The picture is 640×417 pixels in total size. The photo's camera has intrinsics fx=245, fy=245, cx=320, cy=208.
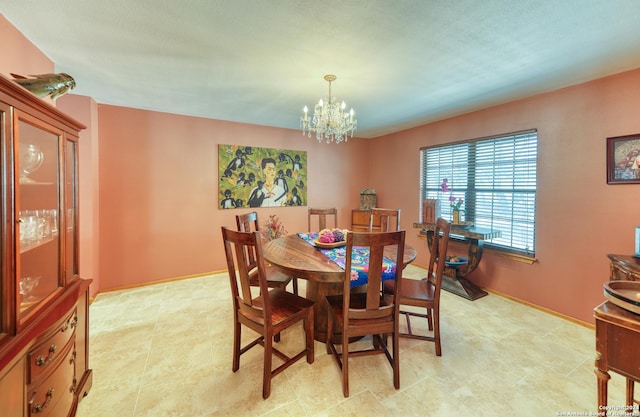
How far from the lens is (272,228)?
13.9ft

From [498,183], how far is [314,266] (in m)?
2.88

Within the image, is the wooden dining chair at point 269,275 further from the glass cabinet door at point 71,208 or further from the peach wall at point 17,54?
the peach wall at point 17,54

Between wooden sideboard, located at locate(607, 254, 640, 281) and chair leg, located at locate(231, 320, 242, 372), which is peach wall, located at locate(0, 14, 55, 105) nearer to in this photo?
chair leg, located at locate(231, 320, 242, 372)

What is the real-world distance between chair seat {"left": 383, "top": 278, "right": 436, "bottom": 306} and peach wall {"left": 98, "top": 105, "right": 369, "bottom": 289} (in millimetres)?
2629

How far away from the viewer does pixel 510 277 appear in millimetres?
3068

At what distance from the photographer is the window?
2928 mm

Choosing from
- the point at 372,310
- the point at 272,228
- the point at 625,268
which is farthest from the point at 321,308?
the point at 625,268

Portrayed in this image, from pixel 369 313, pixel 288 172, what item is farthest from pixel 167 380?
pixel 288 172

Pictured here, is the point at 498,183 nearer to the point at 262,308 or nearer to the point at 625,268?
the point at 625,268

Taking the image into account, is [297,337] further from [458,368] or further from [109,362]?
[109,362]

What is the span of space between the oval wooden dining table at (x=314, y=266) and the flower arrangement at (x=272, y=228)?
163 cm

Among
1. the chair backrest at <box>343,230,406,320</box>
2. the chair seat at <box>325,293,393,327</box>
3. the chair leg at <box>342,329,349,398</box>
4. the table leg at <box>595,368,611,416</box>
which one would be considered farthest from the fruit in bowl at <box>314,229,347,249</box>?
the table leg at <box>595,368,611,416</box>

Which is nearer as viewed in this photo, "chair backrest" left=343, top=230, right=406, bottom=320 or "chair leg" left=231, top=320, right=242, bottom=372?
"chair backrest" left=343, top=230, right=406, bottom=320

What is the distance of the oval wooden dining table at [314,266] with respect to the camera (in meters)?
→ 1.67
